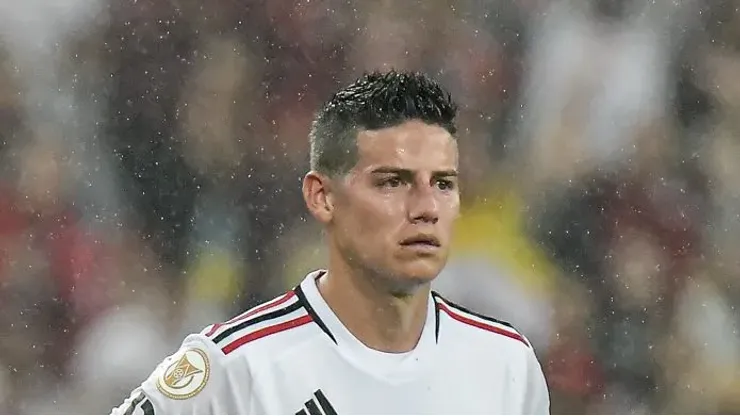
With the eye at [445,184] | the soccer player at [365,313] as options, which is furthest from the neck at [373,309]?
the eye at [445,184]

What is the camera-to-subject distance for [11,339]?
45.4 inches

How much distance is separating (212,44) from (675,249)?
73 centimetres

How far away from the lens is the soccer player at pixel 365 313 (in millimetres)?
845

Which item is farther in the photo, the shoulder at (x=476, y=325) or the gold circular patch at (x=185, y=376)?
the shoulder at (x=476, y=325)

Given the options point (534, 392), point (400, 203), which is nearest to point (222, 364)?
point (400, 203)

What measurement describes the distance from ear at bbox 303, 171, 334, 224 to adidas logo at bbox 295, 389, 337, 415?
0.18 metres

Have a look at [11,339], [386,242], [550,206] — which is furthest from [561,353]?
[11,339]

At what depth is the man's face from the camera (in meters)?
0.84

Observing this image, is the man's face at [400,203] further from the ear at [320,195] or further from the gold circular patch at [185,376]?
the gold circular patch at [185,376]

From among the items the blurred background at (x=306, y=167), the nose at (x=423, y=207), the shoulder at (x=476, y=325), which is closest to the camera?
the nose at (x=423, y=207)

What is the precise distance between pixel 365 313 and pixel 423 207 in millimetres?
141

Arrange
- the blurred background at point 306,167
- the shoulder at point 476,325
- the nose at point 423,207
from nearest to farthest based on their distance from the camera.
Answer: the nose at point 423,207 < the shoulder at point 476,325 < the blurred background at point 306,167

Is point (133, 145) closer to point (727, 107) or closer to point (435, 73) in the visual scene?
point (435, 73)

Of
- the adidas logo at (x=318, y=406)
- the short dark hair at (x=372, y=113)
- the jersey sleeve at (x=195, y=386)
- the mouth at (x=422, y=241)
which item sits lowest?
the adidas logo at (x=318, y=406)
